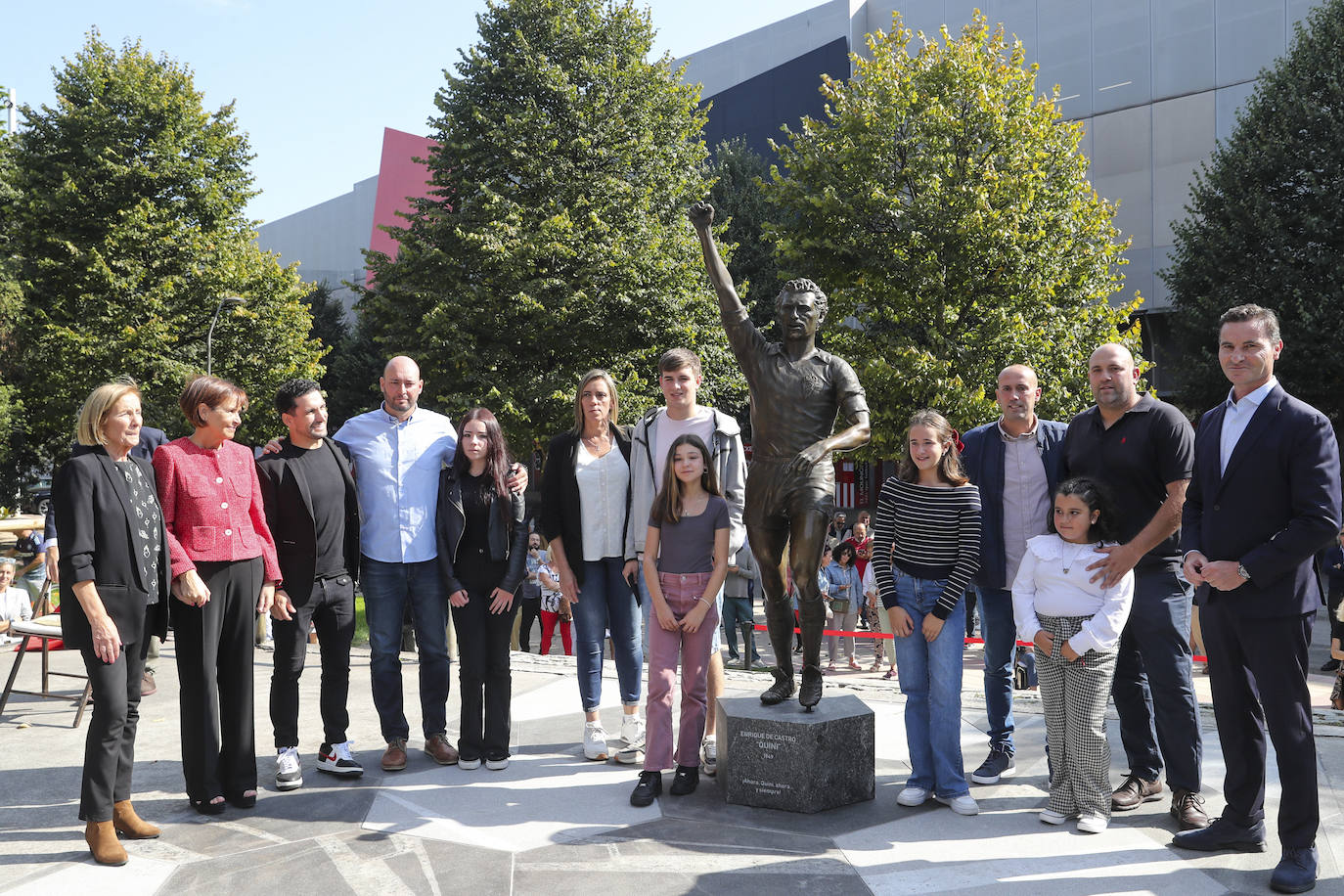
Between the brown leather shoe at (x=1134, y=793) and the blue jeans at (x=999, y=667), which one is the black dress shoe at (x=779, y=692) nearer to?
the blue jeans at (x=999, y=667)

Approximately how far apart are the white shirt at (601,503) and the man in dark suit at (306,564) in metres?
1.26

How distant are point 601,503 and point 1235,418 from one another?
10.1ft

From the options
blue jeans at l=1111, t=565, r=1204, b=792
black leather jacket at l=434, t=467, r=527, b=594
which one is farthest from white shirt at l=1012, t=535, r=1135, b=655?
black leather jacket at l=434, t=467, r=527, b=594

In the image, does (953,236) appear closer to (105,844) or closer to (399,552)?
(399,552)

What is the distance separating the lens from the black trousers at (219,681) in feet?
14.7

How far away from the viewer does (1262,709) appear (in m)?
4.04

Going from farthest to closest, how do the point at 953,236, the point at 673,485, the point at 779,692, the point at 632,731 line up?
1. the point at 953,236
2. the point at 632,731
3. the point at 779,692
4. the point at 673,485

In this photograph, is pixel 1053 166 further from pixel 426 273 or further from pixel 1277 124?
pixel 426 273

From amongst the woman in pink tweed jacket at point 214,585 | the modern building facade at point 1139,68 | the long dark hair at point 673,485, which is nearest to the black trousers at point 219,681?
the woman in pink tweed jacket at point 214,585

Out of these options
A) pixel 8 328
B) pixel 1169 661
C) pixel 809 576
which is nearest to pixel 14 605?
pixel 809 576

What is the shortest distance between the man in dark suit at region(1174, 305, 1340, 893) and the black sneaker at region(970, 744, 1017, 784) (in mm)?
974

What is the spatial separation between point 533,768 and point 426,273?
1763 centimetres

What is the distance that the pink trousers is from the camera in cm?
470

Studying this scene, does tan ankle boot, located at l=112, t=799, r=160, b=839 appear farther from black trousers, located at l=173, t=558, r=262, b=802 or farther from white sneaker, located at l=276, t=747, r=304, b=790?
white sneaker, located at l=276, t=747, r=304, b=790
